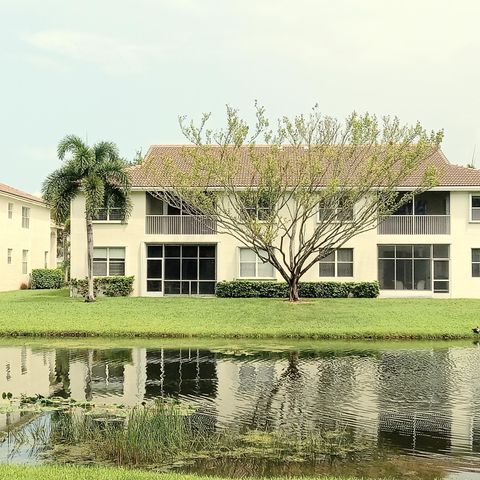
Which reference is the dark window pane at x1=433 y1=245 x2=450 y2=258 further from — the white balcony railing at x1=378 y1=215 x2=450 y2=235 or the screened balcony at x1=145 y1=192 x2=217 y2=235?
the screened balcony at x1=145 y1=192 x2=217 y2=235

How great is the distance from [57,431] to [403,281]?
30983 millimetres

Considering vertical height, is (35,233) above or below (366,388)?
above

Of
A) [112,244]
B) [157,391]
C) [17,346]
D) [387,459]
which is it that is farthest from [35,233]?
[387,459]

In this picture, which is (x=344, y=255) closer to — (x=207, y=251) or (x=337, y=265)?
(x=337, y=265)

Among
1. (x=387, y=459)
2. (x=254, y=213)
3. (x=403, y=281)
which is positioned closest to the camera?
(x=387, y=459)

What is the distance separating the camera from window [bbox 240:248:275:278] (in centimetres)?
4047

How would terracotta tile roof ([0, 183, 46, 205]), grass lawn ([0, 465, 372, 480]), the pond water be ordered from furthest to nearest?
terracotta tile roof ([0, 183, 46, 205]), the pond water, grass lawn ([0, 465, 372, 480])

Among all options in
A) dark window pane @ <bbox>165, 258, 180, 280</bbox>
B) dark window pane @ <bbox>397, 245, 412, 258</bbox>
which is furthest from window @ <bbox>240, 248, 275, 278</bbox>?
dark window pane @ <bbox>397, 245, 412, 258</bbox>

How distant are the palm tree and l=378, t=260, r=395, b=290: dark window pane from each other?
14.6 meters

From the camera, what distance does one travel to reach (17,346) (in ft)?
76.1

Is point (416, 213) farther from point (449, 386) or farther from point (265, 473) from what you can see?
point (265, 473)

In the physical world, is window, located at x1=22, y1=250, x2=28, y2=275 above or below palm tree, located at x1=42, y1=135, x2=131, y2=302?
below

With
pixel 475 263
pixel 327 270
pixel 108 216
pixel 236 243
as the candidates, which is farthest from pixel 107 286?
pixel 475 263

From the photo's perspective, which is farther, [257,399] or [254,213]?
[254,213]
